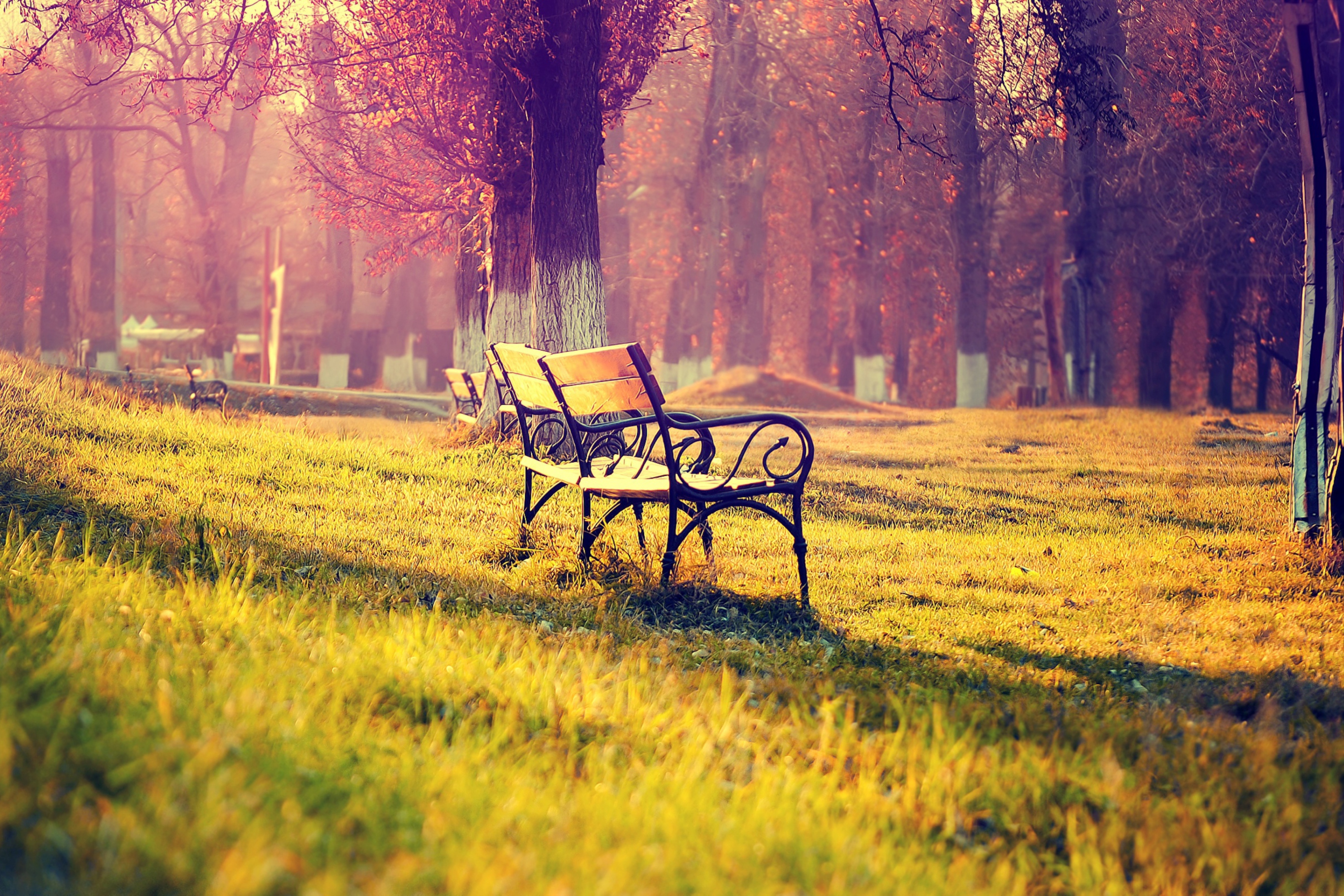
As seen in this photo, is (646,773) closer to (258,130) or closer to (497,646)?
(497,646)

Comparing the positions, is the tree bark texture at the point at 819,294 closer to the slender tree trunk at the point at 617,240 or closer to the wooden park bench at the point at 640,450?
the slender tree trunk at the point at 617,240

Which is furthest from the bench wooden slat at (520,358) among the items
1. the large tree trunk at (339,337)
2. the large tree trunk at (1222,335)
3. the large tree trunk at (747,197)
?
the large tree trunk at (339,337)

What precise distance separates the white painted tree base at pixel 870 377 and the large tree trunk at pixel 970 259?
3507mm

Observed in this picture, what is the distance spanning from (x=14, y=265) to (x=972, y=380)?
3283 centimetres

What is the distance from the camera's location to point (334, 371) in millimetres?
34656

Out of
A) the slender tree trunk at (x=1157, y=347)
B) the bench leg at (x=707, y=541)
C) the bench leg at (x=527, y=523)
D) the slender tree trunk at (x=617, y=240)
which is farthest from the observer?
the slender tree trunk at (x=617, y=240)

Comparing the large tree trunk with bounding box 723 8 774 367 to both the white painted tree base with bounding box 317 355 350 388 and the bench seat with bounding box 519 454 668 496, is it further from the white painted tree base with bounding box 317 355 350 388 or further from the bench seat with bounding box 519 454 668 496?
the bench seat with bounding box 519 454 668 496

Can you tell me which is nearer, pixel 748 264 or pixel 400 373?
pixel 748 264

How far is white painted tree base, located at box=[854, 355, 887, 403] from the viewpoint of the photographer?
93.0 feet

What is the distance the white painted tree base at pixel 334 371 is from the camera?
34.5 m

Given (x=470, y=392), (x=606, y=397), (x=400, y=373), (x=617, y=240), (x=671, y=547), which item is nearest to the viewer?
(x=671, y=547)

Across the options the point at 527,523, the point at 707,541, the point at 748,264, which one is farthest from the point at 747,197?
the point at 707,541

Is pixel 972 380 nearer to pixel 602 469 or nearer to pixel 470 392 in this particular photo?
pixel 470 392

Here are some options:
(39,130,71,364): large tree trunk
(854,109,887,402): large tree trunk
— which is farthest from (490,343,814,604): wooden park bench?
(39,130,71,364): large tree trunk
